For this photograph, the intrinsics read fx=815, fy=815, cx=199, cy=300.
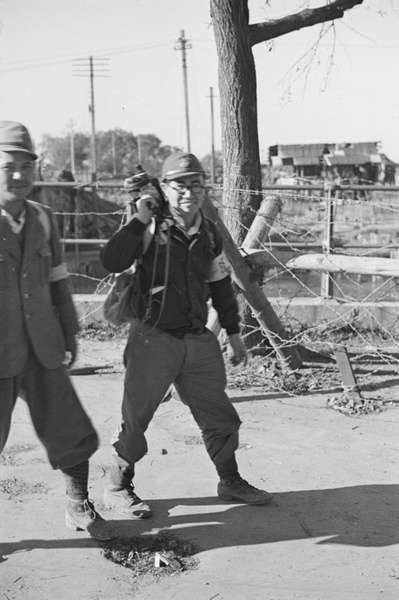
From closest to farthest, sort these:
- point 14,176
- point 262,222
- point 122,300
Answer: point 14,176 < point 122,300 < point 262,222

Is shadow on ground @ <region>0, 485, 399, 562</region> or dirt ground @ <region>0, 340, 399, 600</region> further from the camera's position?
shadow on ground @ <region>0, 485, 399, 562</region>

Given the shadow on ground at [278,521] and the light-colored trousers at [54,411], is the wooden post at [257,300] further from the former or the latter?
the light-colored trousers at [54,411]

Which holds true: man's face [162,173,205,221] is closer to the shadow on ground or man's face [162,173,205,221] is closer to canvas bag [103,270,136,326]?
canvas bag [103,270,136,326]

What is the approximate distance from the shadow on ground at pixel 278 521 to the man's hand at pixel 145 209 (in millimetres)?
1490

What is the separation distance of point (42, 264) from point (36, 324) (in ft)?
0.89

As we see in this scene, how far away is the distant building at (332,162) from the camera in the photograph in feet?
194

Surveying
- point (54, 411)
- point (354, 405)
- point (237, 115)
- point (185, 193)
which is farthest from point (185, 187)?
point (237, 115)

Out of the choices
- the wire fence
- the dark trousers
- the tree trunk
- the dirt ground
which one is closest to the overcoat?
the dark trousers

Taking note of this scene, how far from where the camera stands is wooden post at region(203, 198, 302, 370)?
6.23 metres

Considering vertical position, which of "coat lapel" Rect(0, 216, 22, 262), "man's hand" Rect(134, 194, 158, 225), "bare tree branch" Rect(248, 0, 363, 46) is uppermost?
"bare tree branch" Rect(248, 0, 363, 46)

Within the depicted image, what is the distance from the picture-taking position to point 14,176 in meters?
3.44

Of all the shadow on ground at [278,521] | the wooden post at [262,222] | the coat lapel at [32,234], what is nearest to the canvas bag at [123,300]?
the coat lapel at [32,234]

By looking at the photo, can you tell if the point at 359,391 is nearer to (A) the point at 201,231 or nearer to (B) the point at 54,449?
(A) the point at 201,231

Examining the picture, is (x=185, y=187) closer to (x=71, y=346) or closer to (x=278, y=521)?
(x=71, y=346)
